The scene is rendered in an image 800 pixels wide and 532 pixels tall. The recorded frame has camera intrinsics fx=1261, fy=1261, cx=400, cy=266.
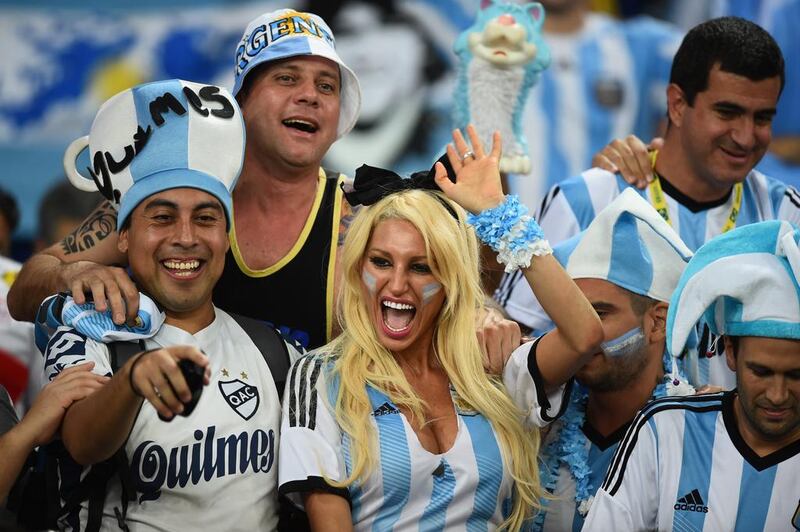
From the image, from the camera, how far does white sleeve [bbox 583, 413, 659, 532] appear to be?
12.4ft

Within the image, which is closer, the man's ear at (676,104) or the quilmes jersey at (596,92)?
the man's ear at (676,104)

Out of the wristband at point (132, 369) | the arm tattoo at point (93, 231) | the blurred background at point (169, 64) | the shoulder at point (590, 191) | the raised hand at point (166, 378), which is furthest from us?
the blurred background at point (169, 64)

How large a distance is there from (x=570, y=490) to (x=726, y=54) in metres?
1.90

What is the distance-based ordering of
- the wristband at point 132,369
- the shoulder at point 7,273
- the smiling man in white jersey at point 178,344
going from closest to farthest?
the wristband at point 132,369, the smiling man in white jersey at point 178,344, the shoulder at point 7,273

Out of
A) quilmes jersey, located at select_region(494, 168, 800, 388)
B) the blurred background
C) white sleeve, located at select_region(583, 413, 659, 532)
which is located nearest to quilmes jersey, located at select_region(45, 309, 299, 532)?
white sleeve, located at select_region(583, 413, 659, 532)

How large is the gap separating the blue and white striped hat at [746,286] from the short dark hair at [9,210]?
427 cm

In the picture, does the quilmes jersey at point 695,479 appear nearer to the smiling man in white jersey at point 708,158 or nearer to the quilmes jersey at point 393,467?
the quilmes jersey at point 393,467

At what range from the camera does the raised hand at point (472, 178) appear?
3.88 meters

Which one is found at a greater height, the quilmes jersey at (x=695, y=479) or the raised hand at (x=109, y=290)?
the raised hand at (x=109, y=290)

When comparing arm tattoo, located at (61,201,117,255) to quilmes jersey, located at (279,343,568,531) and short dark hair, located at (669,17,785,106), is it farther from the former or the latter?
short dark hair, located at (669,17,785,106)

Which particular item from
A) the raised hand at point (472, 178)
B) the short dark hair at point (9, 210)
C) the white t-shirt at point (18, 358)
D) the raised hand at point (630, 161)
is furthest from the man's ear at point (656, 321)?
the short dark hair at point (9, 210)

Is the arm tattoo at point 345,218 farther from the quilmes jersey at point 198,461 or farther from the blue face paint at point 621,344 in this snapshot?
the blue face paint at point 621,344

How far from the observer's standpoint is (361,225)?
4105mm

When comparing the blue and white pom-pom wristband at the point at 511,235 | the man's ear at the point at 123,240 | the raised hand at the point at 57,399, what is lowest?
the raised hand at the point at 57,399
